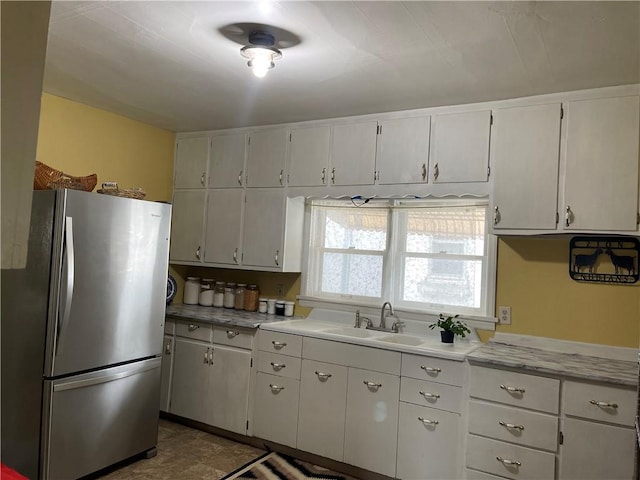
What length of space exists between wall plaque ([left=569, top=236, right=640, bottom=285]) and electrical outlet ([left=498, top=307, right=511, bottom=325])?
44 cm

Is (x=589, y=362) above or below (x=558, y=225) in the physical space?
below

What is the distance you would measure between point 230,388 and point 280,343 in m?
0.56

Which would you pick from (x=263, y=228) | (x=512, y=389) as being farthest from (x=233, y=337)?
(x=512, y=389)

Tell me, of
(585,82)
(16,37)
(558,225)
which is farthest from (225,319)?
(16,37)

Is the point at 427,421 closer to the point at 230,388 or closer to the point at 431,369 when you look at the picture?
the point at 431,369

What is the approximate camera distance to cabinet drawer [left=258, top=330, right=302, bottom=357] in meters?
3.37

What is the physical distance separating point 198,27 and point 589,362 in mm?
2666

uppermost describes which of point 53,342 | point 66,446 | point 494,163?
point 494,163

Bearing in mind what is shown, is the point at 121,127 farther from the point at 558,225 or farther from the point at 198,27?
the point at 558,225

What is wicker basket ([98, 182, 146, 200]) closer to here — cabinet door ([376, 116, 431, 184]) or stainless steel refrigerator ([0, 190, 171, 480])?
stainless steel refrigerator ([0, 190, 171, 480])

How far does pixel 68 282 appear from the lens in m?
2.68

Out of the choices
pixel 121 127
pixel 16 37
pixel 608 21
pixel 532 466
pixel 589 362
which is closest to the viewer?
pixel 16 37

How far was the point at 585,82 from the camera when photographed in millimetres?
2648

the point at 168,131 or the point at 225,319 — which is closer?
the point at 225,319
